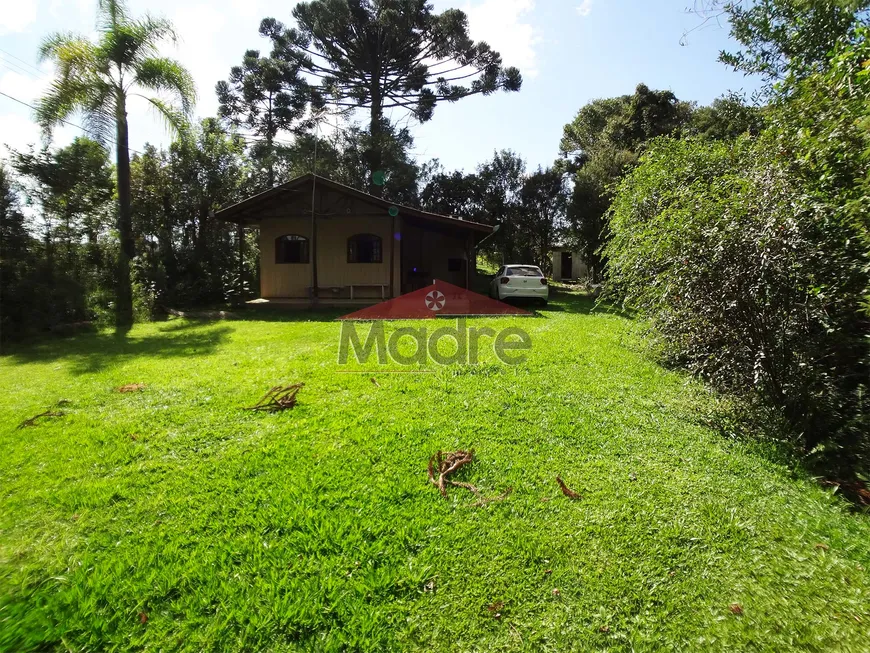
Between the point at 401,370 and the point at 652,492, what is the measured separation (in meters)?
3.53

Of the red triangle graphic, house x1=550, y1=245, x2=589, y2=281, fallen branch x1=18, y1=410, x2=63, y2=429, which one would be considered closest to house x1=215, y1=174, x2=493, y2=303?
the red triangle graphic

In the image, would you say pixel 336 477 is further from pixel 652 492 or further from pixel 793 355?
pixel 793 355

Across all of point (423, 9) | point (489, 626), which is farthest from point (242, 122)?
point (489, 626)

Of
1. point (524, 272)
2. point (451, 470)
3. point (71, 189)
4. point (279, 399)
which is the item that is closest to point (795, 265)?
point (451, 470)

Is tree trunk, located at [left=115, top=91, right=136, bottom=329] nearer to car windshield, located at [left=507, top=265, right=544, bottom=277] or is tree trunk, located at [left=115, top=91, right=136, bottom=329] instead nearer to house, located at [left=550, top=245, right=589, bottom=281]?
car windshield, located at [left=507, top=265, right=544, bottom=277]

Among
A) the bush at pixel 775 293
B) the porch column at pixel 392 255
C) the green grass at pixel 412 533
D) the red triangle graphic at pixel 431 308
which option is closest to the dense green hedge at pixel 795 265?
the bush at pixel 775 293

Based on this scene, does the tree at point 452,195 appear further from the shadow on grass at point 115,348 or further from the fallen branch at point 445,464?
the fallen branch at point 445,464

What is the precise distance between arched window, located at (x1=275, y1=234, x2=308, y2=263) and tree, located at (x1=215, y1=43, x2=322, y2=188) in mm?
9422

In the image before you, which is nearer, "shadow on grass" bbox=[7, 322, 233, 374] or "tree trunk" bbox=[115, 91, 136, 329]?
"shadow on grass" bbox=[7, 322, 233, 374]

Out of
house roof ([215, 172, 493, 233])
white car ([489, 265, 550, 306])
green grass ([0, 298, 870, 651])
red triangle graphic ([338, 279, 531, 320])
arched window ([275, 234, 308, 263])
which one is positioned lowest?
green grass ([0, 298, 870, 651])

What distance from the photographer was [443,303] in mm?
12453

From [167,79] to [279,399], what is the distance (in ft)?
38.7

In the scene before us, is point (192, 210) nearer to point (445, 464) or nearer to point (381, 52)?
point (381, 52)

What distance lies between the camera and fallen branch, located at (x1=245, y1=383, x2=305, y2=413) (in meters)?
4.28
